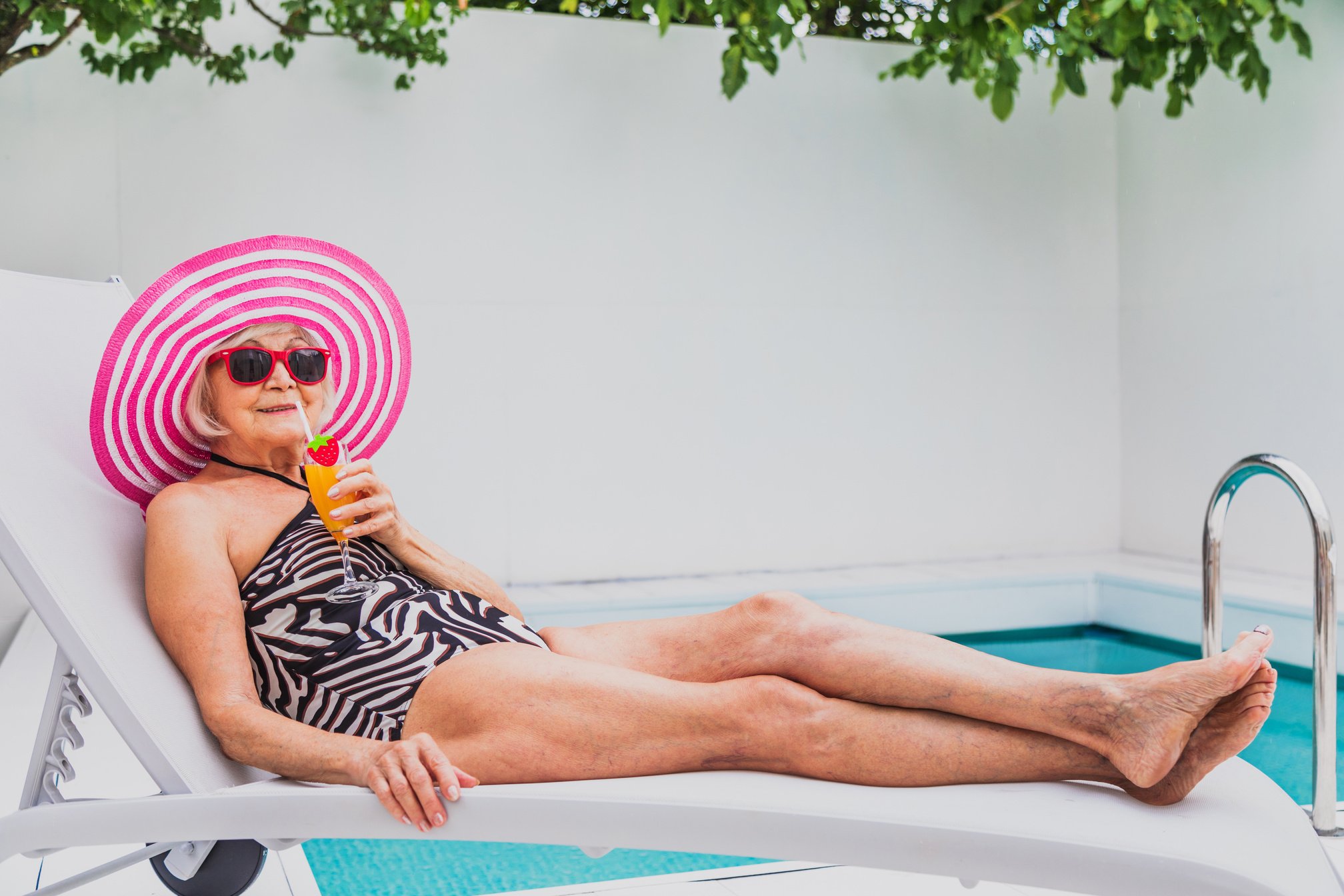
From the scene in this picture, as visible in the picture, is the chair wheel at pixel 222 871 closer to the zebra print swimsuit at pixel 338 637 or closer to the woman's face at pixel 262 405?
the zebra print swimsuit at pixel 338 637

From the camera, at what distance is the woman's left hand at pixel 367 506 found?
5.98 feet

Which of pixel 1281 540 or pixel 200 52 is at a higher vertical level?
pixel 200 52

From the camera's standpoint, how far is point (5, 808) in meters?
2.62

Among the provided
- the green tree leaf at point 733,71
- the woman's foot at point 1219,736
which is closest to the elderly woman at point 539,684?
the woman's foot at point 1219,736

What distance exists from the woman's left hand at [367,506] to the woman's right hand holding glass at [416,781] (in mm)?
433

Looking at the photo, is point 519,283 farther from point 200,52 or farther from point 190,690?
point 190,690

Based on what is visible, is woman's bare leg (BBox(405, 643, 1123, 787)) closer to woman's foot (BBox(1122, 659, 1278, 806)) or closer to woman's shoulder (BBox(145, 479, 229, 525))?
woman's foot (BBox(1122, 659, 1278, 806))

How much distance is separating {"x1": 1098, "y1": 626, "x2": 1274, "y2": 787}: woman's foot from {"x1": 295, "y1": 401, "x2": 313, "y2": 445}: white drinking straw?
1299 mm

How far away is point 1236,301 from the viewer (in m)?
6.16

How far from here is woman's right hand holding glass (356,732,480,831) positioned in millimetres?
1505

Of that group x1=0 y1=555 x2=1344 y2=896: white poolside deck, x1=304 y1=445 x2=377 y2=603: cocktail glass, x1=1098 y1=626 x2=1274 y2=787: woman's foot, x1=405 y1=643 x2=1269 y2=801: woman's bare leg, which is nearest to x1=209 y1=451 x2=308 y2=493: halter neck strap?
x1=304 y1=445 x2=377 y2=603: cocktail glass

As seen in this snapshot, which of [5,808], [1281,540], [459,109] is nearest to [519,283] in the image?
[459,109]

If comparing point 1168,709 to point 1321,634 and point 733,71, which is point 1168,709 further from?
point 733,71

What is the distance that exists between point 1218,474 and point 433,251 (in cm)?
446
